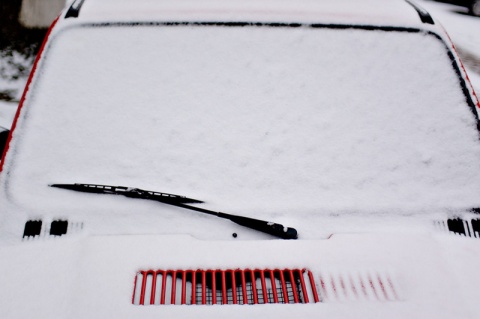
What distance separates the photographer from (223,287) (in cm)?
129

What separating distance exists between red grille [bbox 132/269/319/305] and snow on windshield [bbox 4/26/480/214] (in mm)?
252

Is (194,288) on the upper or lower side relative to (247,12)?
lower

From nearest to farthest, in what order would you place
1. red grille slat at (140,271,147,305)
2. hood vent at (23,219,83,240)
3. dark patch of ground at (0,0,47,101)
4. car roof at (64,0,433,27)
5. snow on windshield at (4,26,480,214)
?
1. red grille slat at (140,271,147,305)
2. hood vent at (23,219,83,240)
3. snow on windshield at (4,26,480,214)
4. car roof at (64,0,433,27)
5. dark patch of ground at (0,0,47,101)

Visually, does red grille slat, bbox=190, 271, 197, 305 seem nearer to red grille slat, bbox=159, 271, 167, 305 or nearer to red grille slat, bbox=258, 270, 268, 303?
red grille slat, bbox=159, 271, 167, 305

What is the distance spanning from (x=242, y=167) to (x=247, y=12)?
0.80 metres

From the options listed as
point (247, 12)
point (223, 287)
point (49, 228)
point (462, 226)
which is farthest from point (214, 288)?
point (247, 12)

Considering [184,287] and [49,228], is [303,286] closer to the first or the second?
[184,287]

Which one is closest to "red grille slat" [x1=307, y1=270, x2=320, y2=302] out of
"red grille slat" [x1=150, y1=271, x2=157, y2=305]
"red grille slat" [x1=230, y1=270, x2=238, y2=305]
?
"red grille slat" [x1=230, y1=270, x2=238, y2=305]

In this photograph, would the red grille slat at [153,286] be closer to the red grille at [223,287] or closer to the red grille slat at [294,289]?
the red grille at [223,287]

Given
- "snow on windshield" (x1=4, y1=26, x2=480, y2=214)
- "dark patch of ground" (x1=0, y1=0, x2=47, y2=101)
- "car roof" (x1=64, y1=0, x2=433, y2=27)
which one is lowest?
"snow on windshield" (x1=4, y1=26, x2=480, y2=214)

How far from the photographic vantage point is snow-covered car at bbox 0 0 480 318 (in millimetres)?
1297

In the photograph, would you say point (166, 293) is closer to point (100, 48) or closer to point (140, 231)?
point (140, 231)

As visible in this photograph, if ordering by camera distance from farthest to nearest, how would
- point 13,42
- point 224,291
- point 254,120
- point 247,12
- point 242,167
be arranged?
1. point 13,42
2. point 247,12
3. point 254,120
4. point 242,167
5. point 224,291

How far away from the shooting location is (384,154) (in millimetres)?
1622
